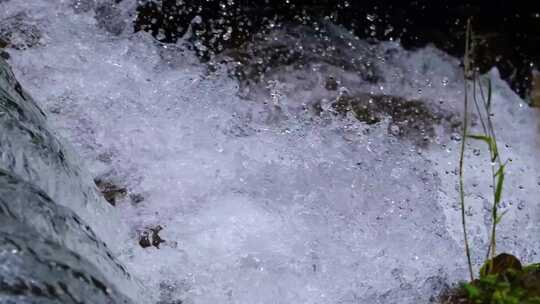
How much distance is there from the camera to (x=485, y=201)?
2.91m

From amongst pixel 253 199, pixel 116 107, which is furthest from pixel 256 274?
pixel 116 107

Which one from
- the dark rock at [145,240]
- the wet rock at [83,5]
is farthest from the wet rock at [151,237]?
the wet rock at [83,5]

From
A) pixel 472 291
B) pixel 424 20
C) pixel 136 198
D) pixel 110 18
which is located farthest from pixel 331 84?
pixel 472 291

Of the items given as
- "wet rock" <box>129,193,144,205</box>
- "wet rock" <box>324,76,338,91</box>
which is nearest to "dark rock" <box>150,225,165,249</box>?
"wet rock" <box>129,193,144,205</box>

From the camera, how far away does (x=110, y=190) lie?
8.72ft

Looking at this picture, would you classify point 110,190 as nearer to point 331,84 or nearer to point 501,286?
point 331,84

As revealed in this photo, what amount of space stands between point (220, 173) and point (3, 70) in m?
0.80

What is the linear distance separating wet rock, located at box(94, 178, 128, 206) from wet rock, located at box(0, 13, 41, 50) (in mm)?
814

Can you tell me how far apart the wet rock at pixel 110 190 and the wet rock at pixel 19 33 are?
81 centimetres

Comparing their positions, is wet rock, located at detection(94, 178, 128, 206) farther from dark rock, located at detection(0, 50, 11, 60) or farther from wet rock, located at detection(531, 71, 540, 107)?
wet rock, located at detection(531, 71, 540, 107)

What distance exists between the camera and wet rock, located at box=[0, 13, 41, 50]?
124 inches

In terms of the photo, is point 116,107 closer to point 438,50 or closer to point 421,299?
point 421,299

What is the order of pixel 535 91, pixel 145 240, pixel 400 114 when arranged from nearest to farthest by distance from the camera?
pixel 145 240
pixel 400 114
pixel 535 91

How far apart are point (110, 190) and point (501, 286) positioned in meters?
1.30
